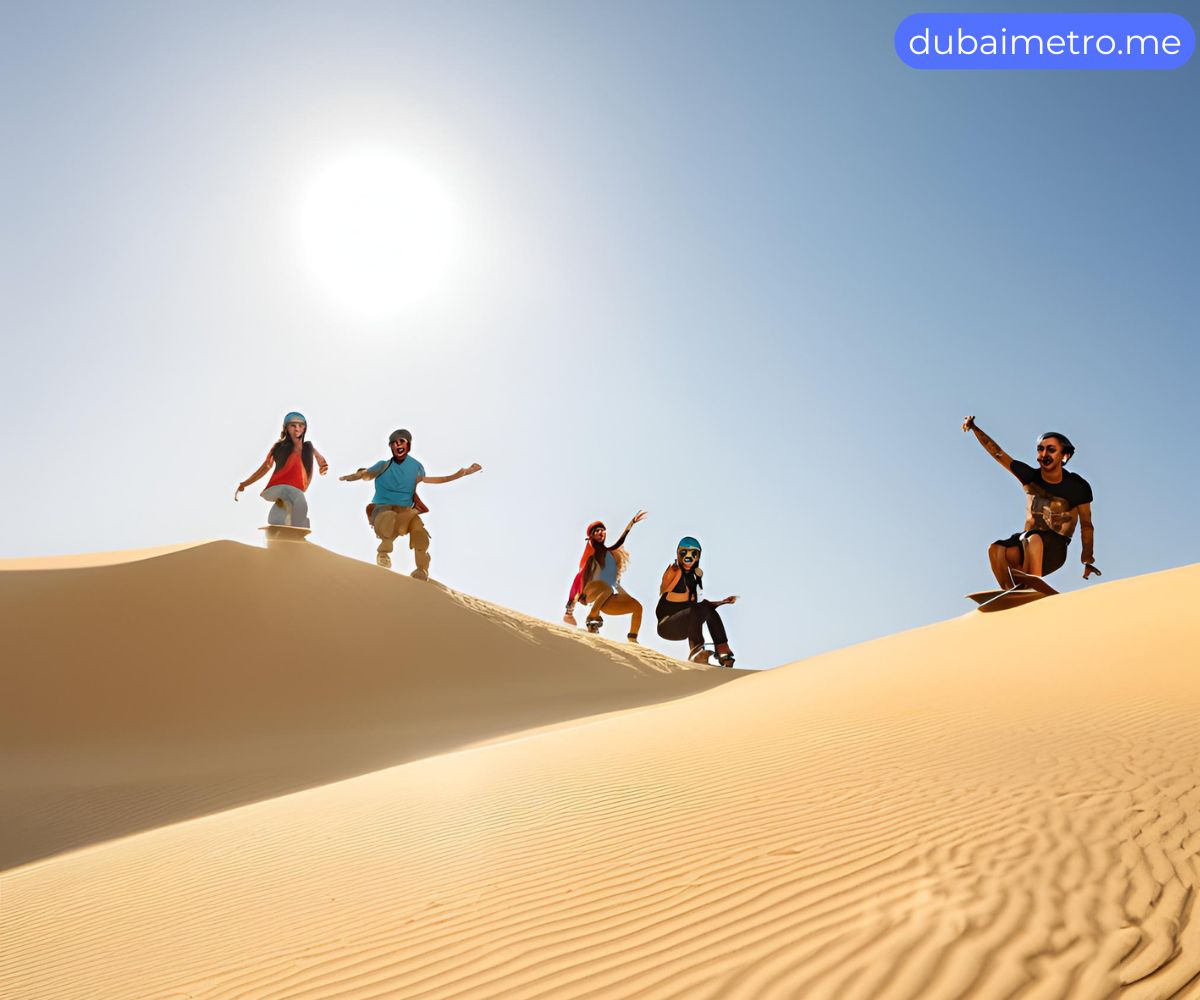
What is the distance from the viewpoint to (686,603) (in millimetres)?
19406

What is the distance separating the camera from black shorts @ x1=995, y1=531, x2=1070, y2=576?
12.9 metres

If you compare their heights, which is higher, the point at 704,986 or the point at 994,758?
the point at 994,758

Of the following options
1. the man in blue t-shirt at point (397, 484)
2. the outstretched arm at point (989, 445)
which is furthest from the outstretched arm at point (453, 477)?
the outstretched arm at point (989, 445)

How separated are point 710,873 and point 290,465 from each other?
44.1 feet

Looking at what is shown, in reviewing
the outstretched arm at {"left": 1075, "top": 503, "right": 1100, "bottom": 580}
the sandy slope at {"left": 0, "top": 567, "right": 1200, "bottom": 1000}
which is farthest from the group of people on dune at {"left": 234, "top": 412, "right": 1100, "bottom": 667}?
the sandy slope at {"left": 0, "top": 567, "right": 1200, "bottom": 1000}

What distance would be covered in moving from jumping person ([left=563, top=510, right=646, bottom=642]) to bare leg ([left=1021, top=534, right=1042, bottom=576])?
8.21 metres

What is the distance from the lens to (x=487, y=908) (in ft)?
12.8

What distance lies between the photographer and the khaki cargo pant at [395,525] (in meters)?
16.9

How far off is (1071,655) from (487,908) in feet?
26.5

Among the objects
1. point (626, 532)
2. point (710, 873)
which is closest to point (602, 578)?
point (626, 532)

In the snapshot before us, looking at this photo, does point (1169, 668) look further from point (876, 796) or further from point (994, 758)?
point (876, 796)

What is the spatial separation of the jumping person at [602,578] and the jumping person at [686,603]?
0.75 m

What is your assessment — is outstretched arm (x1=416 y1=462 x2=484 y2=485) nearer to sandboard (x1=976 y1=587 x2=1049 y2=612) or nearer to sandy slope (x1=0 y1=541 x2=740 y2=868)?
sandy slope (x1=0 y1=541 x2=740 y2=868)

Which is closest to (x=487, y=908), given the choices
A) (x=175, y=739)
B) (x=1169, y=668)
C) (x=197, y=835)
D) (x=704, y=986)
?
(x=704, y=986)
